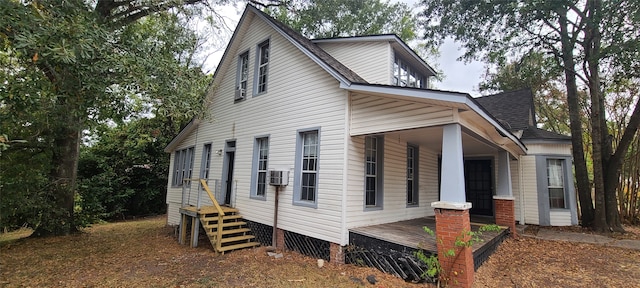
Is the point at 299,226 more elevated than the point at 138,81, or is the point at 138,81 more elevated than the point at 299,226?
the point at 138,81

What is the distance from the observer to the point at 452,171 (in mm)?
4656

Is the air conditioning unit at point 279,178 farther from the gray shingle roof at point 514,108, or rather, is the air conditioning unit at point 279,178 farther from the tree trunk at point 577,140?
the tree trunk at point 577,140

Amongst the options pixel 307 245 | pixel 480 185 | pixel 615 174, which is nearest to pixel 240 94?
pixel 307 245

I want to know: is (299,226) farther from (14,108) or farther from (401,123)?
(14,108)

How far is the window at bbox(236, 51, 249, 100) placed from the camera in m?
9.28

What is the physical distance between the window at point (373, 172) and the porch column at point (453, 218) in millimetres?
2240

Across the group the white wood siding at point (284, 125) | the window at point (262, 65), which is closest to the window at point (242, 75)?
the white wood siding at point (284, 125)

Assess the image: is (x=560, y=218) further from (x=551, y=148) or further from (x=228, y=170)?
(x=228, y=170)

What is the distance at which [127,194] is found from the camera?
15.1 metres

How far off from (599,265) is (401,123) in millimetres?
4644

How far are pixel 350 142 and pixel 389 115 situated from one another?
41.0 inches

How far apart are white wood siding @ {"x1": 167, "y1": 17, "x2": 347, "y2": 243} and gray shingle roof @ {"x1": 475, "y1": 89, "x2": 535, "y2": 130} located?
776 centimetres

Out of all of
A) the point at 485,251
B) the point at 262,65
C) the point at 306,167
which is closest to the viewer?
the point at 485,251

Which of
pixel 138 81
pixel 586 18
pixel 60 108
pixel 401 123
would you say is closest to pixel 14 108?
pixel 60 108
